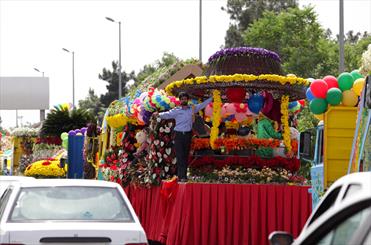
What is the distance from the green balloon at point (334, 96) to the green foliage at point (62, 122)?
34913mm

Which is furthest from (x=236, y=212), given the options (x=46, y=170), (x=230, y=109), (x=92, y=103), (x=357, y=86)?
(x=92, y=103)

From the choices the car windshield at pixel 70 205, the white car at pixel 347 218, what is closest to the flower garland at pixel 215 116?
the car windshield at pixel 70 205

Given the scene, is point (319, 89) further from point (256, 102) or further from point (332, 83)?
point (256, 102)

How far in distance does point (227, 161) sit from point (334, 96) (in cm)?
494

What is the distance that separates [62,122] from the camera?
161 ft

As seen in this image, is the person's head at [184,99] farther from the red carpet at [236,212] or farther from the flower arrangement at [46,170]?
the flower arrangement at [46,170]

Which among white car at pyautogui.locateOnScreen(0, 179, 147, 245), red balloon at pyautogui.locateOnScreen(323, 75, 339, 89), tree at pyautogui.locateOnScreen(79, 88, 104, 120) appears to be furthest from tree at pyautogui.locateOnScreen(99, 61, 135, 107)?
white car at pyautogui.locateOnScreen(0, 179, 147, 245)

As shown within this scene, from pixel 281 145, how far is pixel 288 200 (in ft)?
10.5

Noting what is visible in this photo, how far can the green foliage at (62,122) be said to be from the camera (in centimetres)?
4875

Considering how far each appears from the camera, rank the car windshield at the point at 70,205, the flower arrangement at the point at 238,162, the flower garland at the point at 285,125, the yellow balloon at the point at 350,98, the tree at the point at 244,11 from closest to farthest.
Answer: the car windshield at the point at 70,205
the yellow balloon at the point at 350,98
the flower arrangement at the point at 238,162
the flower garland at the point at 285,125
the tree at the point at 244,11

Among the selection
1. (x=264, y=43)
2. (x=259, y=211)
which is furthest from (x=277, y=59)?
(x=264, y=43)

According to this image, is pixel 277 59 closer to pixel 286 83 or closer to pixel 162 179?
pixel 286 83

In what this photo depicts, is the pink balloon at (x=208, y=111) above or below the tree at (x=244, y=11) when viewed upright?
below

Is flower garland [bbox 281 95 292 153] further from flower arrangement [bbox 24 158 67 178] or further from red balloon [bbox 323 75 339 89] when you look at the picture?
flower arrangement [bbox 24 158 67 178]
